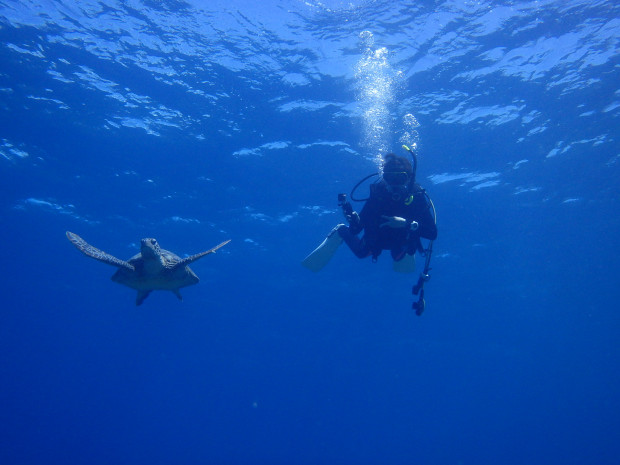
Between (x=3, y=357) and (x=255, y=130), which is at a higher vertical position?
(x=255, y=130)

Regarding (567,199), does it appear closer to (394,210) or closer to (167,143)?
(394,210)

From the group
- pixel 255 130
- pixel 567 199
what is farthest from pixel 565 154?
pixel 255 130

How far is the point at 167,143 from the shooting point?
1727 cm

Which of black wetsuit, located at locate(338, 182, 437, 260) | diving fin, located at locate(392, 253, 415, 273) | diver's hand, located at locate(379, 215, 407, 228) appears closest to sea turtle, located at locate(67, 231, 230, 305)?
diver's hand, located at locate(379, 215, 407, 228)

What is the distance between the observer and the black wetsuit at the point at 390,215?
314 inches

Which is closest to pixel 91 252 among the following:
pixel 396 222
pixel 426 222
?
pixel 396 222

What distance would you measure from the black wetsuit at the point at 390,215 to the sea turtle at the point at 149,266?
3286mm

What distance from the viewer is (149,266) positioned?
264 inches

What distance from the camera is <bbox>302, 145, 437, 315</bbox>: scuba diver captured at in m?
7.60

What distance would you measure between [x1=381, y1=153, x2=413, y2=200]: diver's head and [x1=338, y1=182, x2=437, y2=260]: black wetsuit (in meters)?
0.14

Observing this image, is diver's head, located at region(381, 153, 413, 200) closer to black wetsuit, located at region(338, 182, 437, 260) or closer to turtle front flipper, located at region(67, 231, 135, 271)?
black wetsuit, located at region(338, 182, 437, 260)

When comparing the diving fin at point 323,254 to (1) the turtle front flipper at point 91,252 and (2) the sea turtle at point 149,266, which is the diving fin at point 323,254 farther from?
(1) the turtle front flipper at point 91,252

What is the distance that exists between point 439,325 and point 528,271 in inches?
526

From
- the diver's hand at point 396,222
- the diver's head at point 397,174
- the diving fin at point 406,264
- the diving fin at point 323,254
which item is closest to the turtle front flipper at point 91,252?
the diving fin at point 323,254
